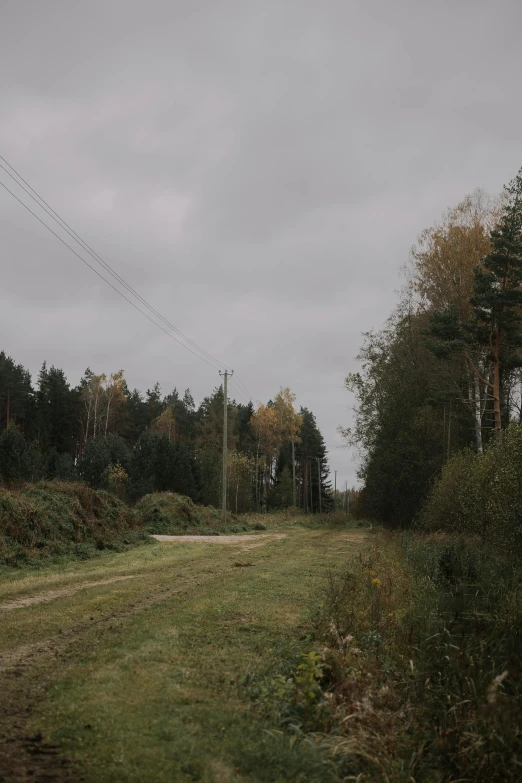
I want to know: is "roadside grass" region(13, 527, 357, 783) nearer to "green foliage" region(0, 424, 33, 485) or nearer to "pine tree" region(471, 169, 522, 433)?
"pine tree" region(471, 169, 522, 433)

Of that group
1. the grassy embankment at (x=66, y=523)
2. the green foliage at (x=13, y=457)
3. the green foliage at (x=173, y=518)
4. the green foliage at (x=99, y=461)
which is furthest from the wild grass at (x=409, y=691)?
the green foliage at (x=99, y=461)

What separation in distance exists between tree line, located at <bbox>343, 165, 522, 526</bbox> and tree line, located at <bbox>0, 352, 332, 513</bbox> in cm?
1549

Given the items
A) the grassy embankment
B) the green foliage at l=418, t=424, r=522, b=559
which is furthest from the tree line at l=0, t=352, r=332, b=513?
the green foliage at l=418, t=424, r=522, b=559

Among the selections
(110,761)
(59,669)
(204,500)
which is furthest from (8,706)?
(204,500)

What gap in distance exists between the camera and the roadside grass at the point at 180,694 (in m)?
4.13

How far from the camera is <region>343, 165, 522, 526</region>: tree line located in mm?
22125

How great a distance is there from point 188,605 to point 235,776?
5.35 metres

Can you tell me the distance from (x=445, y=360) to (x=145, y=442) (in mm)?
28315

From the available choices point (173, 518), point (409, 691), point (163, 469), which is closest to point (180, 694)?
point (409, 691)

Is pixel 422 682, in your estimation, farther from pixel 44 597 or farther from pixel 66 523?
pixel 66 523

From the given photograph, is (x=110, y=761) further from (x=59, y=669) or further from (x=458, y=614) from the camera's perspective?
(x=458, y=614)

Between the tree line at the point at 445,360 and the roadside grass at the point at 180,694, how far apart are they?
1170 centimetres

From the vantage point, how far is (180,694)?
17.3 ft

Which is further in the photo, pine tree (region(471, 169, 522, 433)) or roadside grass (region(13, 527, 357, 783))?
pine tree (region(471, 169, 522, 433))
